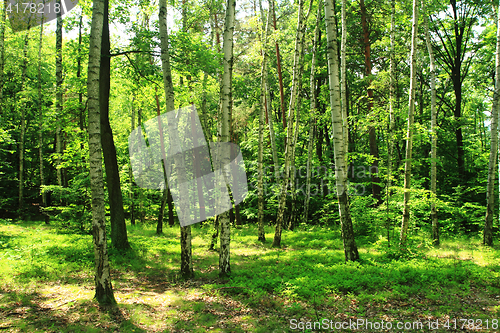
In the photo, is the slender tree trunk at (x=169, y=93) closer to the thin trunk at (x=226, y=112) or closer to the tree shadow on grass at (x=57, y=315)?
the thin trunk at (x=226, y=112)

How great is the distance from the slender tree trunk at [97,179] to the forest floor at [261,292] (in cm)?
38

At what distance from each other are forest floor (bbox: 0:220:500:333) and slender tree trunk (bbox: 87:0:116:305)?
38 cm

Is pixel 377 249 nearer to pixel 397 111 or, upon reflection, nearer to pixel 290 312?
pixel 397 111

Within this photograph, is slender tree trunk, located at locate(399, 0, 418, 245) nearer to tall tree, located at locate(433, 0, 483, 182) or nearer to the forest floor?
the forest floor

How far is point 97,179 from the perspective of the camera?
4.59 meters

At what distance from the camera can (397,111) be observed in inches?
327

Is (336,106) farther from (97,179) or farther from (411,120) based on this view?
(97,179)

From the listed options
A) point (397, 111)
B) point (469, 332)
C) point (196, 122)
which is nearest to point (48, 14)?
point (196, 122)

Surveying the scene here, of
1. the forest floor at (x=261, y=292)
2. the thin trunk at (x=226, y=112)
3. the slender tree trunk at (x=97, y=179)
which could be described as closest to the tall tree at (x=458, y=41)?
the forest floor at (x=261, y=292)

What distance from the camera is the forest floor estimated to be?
4.13 m

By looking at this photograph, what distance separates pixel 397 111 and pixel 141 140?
15.1 m

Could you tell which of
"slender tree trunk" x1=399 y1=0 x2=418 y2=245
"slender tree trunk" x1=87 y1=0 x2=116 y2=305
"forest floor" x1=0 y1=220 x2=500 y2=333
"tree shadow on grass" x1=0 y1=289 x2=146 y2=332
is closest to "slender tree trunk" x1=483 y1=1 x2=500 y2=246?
"forest floor" x1=0 y1=220 x2=500 y2=333

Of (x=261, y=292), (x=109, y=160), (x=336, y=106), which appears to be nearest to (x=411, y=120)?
(x=336, y=106)

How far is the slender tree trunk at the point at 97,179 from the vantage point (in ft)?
14.7
